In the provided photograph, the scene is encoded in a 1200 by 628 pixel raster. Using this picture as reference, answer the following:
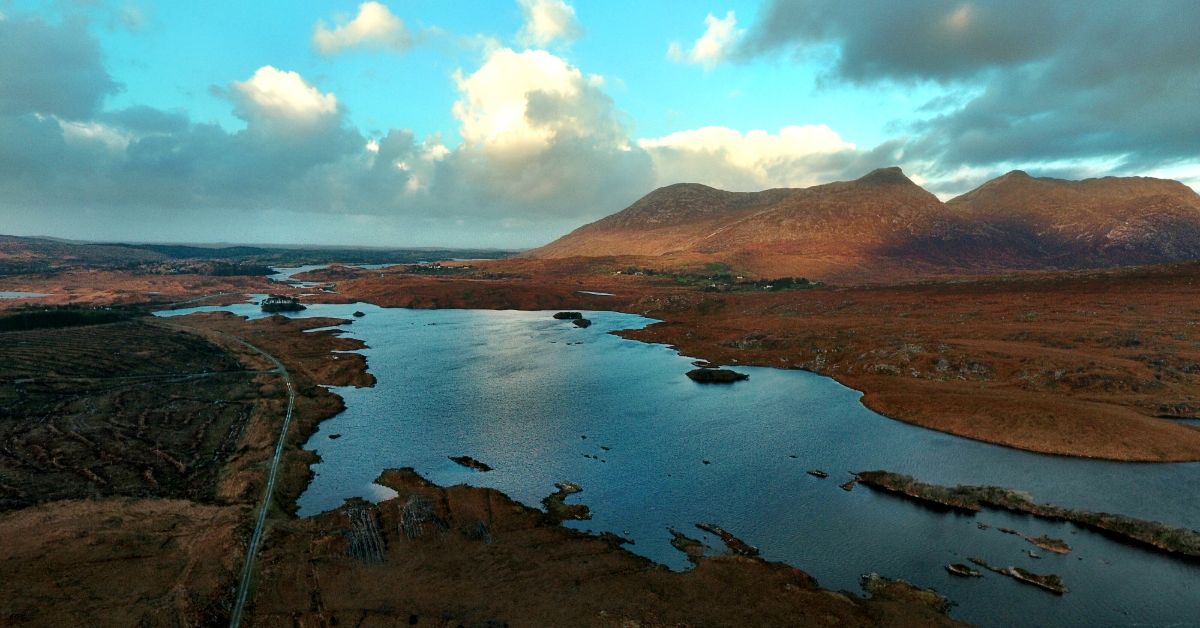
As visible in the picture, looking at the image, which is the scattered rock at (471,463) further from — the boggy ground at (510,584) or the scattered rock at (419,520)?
the boggy ground at (510,584)

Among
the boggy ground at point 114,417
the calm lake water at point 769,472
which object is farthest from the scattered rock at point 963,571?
the boggy ground at point 114,417

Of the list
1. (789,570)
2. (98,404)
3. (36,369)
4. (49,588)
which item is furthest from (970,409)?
(36,369)

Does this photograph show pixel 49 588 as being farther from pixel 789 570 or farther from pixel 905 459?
pixel 905 459

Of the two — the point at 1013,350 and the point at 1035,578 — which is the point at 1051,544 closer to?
the point at 1035,578

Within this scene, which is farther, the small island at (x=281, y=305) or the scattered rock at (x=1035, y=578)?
the small island at (x=281, y=305)

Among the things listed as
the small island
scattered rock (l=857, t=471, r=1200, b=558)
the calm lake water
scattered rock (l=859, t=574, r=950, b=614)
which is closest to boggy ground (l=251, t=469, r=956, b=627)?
scattered rock (l=859, t=574, r=950, b=614)
